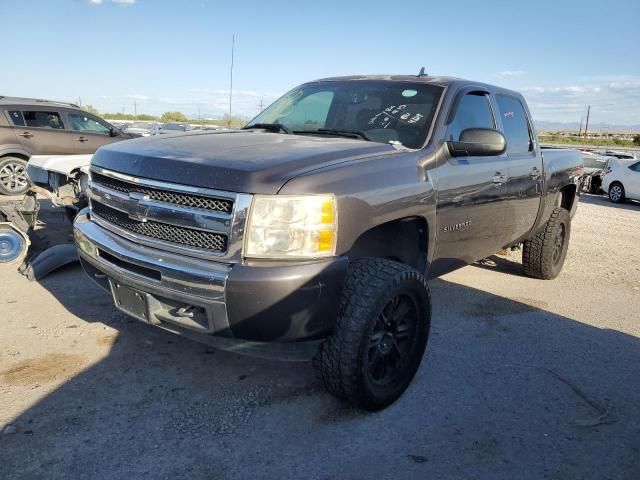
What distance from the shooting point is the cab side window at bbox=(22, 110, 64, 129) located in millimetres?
9828

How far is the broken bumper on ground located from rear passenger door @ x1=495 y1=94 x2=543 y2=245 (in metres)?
2.42

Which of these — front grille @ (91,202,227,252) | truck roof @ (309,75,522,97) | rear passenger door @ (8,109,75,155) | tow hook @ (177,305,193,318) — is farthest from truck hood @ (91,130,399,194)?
rear passenger door @ (8,109,75,155)

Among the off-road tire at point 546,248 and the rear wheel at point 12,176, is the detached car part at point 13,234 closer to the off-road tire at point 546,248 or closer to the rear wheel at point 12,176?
the rear wheel at point 12,176

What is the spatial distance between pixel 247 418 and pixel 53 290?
8.93ft

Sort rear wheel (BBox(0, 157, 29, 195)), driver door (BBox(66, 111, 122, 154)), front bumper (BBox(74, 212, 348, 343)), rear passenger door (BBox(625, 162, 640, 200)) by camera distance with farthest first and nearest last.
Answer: rear passenger door (BBox(625, 162, 640, 200)) < driver door (BBox(66, 111, 122, 154)) < rear wheel (BBox(0, 157, 29, 195)) < front bumper (BBox(74, 212, 348, 343))

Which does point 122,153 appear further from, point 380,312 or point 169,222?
point 380,312

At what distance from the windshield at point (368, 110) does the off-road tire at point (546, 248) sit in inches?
104

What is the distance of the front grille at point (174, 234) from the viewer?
102 inches

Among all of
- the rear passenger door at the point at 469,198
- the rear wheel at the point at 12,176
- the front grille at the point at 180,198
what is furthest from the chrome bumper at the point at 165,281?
the rear wheel at the point at 12,176

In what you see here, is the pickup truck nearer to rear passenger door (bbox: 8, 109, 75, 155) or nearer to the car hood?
the car hood

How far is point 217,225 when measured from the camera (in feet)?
8.33

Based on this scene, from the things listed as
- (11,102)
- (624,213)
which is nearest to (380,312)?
(11,102)

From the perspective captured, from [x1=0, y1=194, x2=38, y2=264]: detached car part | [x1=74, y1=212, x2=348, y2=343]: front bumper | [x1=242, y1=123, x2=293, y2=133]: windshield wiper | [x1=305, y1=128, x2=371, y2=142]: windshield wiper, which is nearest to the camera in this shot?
[x1=74, y1=212, x2=348, y2=343]: front bumper

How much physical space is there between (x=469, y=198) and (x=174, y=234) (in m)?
2.08
